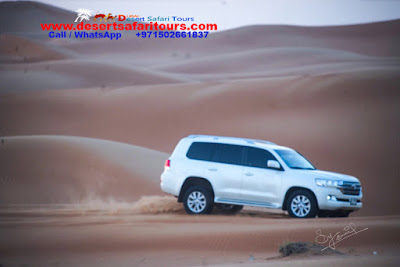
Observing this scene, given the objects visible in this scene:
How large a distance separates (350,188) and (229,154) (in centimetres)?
277

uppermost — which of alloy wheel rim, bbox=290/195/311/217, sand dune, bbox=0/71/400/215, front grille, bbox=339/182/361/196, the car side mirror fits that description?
sand dune, bbox=0/71/400/215

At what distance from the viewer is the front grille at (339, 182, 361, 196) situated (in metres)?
14.4

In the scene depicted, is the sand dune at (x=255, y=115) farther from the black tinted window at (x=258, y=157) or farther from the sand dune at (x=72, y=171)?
the black tinted window at (x=258, y=157)

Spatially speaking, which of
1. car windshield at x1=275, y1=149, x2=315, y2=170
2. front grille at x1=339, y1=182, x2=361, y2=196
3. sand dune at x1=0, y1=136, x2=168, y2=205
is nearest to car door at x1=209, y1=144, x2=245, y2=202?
car windshield at x1=275, y1=149, x2=315, y2=170

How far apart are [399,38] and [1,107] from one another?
194ft

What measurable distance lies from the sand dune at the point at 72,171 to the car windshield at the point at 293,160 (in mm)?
6655

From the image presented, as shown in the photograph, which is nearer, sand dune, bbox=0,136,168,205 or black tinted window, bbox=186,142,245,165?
black tinted window, bbox=186,142,245,165

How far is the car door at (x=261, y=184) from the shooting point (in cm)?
1445

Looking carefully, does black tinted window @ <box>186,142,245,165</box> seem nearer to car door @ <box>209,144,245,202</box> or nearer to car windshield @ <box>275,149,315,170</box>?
car door @ <box>209,144,245,202</box>

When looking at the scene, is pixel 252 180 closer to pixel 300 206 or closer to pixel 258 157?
pixel 258 157

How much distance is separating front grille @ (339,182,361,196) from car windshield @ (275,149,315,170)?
1032 millimetres

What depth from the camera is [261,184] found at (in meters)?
14.5

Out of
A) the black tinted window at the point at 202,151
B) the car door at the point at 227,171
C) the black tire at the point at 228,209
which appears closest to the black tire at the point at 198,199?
the car door at the point at 227,171

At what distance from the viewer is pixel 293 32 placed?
3536 inches
